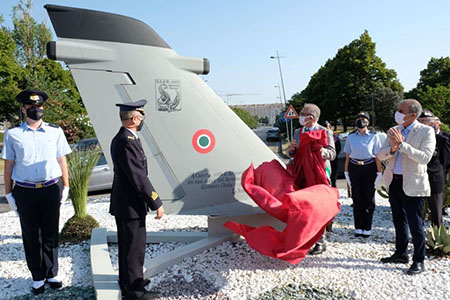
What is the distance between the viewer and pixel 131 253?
2.97 m

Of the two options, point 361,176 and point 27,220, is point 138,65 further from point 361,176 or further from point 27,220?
point 361,176

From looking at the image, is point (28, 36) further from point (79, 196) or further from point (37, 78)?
point (79, 196)

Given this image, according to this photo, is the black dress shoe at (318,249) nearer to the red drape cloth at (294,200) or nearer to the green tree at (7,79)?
the red drape cloth at (294,200)

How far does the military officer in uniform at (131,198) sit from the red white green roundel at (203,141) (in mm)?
758

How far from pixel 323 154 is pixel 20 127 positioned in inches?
119

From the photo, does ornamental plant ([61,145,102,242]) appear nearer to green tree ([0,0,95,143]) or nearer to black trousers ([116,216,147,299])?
black trousers ([116,216,147,299])

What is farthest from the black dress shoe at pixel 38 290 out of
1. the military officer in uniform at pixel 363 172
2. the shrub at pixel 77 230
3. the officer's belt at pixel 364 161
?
the officer's belt at pixel 364 161

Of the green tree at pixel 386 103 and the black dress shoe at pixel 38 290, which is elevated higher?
the green tree at pixel 386 103

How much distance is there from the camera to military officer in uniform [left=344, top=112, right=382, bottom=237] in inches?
186

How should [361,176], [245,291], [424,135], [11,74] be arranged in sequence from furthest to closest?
[11,74]
[361,176]
[424,135]
[245,291]

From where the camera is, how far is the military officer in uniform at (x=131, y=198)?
280 cm

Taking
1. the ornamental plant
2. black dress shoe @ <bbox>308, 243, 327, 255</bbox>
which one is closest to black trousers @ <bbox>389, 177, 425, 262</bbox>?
black dress shoe @ <bbox>308, 243, 327, 255</bbox>

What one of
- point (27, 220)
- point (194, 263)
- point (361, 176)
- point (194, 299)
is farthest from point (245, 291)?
point (361, 176)

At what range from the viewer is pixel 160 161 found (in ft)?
11.5
